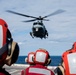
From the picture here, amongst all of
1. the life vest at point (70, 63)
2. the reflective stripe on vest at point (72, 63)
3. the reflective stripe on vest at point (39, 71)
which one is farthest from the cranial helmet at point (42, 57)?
the reflective stripe on vest at point (72, 63)

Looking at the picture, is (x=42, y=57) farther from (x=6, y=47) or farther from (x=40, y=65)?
(x=6, y=47)

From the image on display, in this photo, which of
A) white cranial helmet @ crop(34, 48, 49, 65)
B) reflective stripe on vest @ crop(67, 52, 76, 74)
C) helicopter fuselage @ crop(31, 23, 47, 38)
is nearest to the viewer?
reflective stripe on vest @ crop(67, 52, 76, 74)

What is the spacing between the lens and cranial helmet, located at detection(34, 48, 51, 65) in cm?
775

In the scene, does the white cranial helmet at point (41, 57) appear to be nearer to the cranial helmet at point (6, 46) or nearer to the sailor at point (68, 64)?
the sailor at point (68, 64)

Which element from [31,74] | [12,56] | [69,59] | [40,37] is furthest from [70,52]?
[40,37]

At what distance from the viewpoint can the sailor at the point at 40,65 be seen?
712cm

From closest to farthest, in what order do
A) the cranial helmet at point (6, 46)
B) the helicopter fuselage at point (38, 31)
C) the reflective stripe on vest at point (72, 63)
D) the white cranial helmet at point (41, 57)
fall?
the cranial helmet at point (6, 46) → the reflective stripe on vest at point (72, 63) → the white cranial helmet at point (41, 57) → the helicopter fuselage at point (38, 31)

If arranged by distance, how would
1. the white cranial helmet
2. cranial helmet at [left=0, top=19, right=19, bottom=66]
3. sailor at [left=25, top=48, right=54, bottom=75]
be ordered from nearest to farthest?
cranial helmet at [left=0, top=19, right=19, bottom=66] → sailor at [left=25, top=48, right=54, bottom=75] → the white cranial helmet

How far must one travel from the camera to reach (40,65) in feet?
25.1

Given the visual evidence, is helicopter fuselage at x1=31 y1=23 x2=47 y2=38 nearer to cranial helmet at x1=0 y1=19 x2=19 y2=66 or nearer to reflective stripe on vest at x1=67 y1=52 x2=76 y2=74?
reflective stripe on vest at x1=67 y1=52 x2=76 y2=74

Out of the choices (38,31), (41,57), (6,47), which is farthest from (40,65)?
(38,31)

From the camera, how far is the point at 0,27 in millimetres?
4742

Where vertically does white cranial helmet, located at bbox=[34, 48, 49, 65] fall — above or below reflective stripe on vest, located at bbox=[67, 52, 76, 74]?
below

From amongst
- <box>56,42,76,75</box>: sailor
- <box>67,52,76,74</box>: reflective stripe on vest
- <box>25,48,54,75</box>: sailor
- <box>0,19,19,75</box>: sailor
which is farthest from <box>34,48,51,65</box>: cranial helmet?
<box>0,19,19,75</box>: sailor
